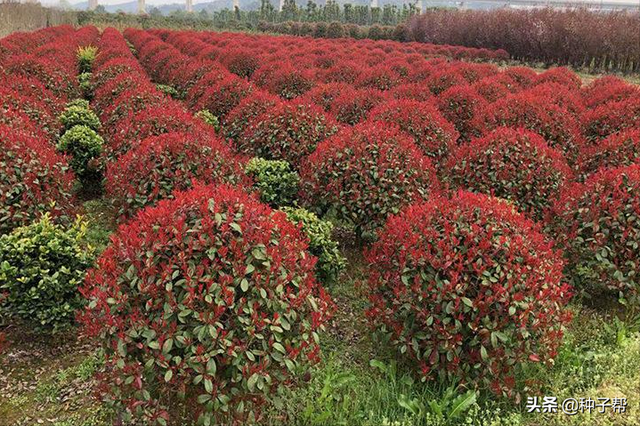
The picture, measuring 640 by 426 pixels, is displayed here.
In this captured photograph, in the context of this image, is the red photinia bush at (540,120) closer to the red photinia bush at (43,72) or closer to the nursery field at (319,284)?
the nursery field at (319,284)

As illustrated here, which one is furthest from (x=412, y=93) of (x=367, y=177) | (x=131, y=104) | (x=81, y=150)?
(x=81, y=150)

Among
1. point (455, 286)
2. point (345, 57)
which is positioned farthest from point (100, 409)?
point (345, 57)

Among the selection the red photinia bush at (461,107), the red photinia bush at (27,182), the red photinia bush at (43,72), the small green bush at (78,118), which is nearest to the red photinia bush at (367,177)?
the red photinia bush at (27,182)

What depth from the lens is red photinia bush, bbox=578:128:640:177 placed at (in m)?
5.04

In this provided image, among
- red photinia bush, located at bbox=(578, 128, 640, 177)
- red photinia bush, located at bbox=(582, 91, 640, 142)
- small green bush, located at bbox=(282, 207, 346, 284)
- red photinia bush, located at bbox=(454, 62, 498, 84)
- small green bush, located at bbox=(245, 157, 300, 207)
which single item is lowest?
small green bush, located at bbox=(282, 207, 346, 284)

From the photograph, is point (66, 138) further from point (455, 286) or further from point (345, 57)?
point (345, 57)

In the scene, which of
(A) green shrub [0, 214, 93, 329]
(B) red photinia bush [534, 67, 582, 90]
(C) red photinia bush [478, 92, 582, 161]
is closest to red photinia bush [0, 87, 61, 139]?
(A) green shrub [0, 214, 93, 329]

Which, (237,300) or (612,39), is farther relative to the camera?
(612,39)

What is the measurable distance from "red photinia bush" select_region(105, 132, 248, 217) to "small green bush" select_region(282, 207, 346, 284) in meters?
0.69

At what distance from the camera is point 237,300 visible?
262 cm

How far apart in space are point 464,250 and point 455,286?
251 mm

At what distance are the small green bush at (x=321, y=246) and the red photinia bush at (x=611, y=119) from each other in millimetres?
4225

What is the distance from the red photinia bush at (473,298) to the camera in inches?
113

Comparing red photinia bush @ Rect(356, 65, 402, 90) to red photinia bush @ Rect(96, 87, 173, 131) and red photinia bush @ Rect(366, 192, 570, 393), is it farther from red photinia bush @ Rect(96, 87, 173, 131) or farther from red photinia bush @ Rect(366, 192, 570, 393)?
red photinia bush @ Rect(366, 192, 570, 393)
